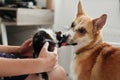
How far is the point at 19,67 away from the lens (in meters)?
0.82

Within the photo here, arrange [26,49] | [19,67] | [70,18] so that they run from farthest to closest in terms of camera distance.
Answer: [70,18] → [26,49] → [19,67]

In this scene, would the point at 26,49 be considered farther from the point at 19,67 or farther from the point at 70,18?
the point at 70,18

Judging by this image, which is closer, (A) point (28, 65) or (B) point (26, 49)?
(A) point (28, 65)

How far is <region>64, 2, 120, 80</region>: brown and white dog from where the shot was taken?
1.08m

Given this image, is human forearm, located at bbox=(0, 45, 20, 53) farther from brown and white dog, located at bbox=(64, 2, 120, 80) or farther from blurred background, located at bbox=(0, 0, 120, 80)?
blurred background, located at bbox=(0, 0, 120, 80)

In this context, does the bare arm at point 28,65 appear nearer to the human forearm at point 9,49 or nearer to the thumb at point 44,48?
the thumb at point 44,48

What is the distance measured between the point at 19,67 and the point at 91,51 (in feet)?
1.53

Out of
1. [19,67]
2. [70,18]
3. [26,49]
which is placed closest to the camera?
[19,67]

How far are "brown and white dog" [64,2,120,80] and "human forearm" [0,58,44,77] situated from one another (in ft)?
1.14

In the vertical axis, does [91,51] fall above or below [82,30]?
below

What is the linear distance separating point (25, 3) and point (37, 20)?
21 cm

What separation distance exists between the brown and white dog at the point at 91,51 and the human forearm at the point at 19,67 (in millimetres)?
346

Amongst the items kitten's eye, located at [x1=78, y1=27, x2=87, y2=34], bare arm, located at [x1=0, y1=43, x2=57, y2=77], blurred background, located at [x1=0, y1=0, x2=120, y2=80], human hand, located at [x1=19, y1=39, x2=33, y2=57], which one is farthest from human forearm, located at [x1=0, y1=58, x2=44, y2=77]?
blurred background, located at [x1=0, y1=0, x2=120, y2=80]

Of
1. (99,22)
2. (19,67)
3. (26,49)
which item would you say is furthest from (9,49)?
(99,22)
